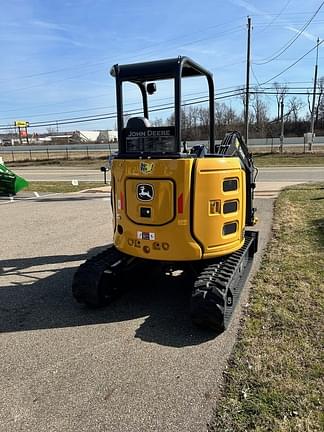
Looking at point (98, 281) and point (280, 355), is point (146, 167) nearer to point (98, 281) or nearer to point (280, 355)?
point (98, 281)

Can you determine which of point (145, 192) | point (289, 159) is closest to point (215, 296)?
point (145, 192)

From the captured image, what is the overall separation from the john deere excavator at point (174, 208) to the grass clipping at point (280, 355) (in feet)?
1.44

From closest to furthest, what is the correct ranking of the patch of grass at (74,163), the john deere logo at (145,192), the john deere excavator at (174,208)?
the john deere excavator at (174,208)
the john deere logo at (145,192)
the patch of grass at (74,163)

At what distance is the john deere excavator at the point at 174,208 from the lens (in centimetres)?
393

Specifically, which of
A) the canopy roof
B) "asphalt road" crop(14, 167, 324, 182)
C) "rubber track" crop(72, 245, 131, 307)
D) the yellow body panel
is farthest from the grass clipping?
"asphalt road" crop(14, 167, 324, 182)

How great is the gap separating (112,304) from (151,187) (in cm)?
159

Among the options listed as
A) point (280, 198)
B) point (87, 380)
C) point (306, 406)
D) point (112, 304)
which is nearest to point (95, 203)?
point (280, 198)

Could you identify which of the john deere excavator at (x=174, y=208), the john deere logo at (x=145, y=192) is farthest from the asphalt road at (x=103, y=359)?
the john deere logo at (x=145, y=192)

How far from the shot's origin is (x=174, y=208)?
4.00 m

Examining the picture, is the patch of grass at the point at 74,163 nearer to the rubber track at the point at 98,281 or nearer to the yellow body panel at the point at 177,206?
the rubber track at the point at 98,281

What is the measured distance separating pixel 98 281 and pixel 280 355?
2033 mm

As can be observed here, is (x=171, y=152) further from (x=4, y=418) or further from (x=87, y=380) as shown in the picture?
(x=4, y=418)

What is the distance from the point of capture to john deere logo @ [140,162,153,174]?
4.00 m

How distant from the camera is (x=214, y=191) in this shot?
4.09m
